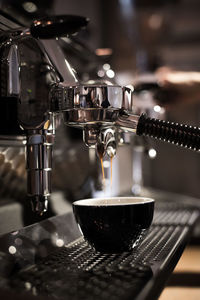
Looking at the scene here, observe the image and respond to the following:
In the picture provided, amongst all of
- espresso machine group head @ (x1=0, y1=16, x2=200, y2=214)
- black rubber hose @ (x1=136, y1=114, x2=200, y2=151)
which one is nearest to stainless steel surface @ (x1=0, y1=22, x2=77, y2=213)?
espresso machine group head @ (x1=0, y1=16, x2=200, y2=214)

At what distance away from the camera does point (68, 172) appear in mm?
751

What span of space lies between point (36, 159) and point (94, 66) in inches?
20.6

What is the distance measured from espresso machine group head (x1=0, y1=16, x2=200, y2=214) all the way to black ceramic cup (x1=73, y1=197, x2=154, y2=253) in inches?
2.3

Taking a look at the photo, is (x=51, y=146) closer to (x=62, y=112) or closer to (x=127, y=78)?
(x=62, y=112)

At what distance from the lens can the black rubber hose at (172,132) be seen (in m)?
0.45

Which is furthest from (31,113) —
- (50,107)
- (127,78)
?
(127,78)

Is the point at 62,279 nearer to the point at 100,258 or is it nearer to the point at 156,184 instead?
the point at 100,258

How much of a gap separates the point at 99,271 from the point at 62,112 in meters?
0.18

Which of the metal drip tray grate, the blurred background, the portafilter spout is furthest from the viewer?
the blurred background

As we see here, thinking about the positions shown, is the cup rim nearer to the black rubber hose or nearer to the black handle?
the black rubber hose

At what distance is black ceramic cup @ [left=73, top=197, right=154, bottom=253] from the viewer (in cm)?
45

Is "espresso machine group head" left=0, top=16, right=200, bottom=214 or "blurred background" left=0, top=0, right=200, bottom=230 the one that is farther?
"blurred background" left=0, top=0, right=200, bottom=230

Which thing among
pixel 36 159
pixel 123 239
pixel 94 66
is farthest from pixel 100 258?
pixel 94 66

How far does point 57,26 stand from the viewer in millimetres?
452
